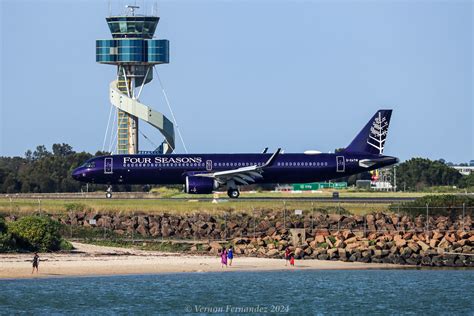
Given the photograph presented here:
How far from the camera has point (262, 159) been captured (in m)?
82.1

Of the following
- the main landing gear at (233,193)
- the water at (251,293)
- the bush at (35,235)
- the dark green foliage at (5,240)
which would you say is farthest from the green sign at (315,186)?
the water at (251,293)

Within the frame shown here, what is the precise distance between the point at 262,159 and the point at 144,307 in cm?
3545

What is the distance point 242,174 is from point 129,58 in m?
54.6

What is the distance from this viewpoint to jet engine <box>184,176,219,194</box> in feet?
258

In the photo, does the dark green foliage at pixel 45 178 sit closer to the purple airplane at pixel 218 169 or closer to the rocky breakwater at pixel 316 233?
the purple airplane at pixel 218 169

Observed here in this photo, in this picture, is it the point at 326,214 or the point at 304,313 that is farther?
the point at 326,214

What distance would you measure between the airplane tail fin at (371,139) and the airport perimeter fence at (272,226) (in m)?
17.2

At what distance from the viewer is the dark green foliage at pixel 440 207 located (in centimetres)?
6962

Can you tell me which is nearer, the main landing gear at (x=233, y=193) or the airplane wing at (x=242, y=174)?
the airplane wing at (x=242, y=174)

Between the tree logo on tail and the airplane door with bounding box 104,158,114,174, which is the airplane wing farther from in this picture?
the tree logo on tail

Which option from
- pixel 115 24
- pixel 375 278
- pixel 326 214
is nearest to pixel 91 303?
pixel 375 278

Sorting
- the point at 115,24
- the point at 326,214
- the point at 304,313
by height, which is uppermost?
the point at 115,24

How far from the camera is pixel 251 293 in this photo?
50781 millimetres

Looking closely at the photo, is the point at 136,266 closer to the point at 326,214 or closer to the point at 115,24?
the point at 326,214
